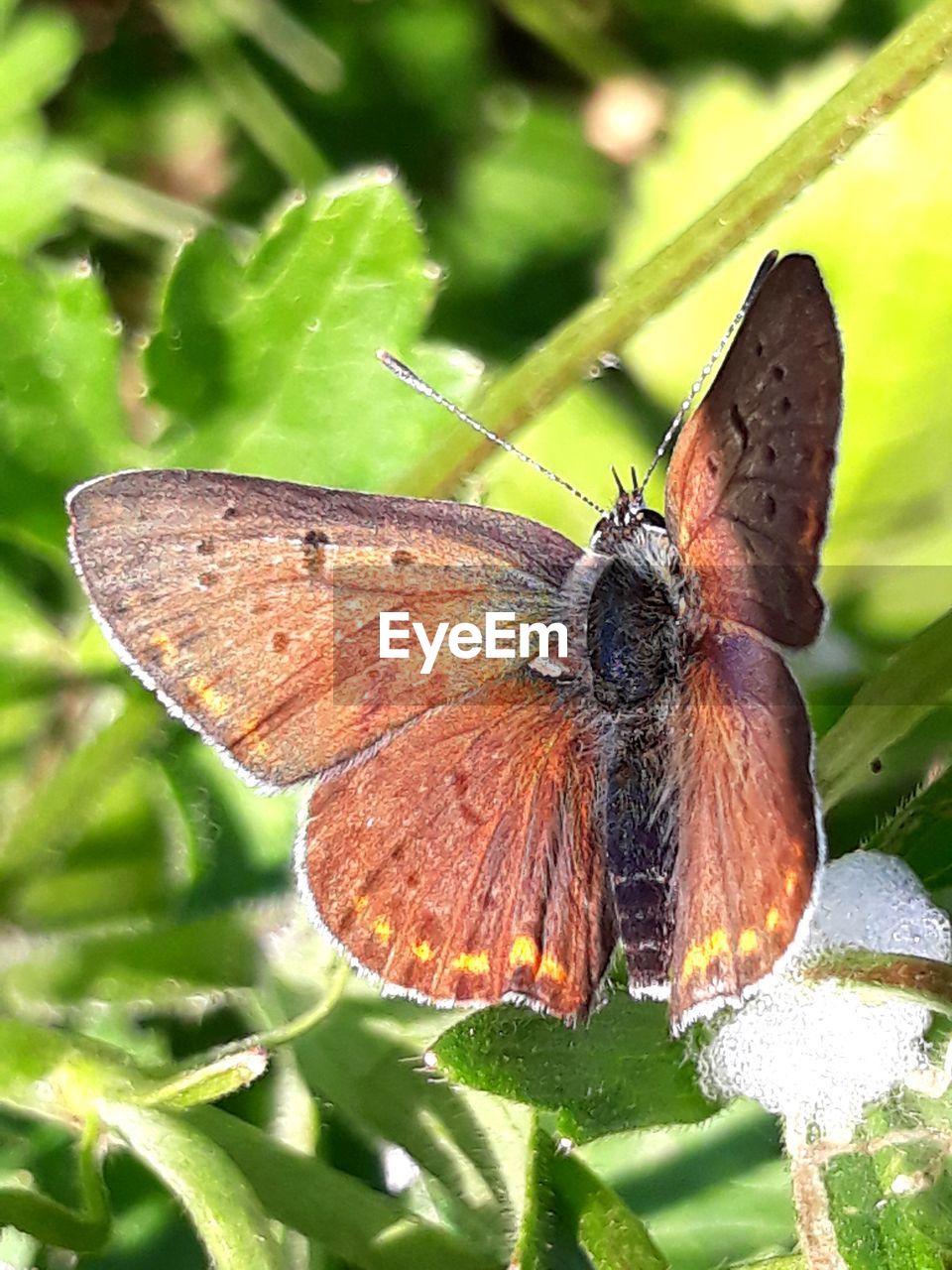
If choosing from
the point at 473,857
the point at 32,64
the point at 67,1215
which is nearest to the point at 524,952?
the point at 473,857

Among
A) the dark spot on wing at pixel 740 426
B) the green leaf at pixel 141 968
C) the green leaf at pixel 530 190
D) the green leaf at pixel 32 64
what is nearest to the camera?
the dark spot on wing at pixel 740 426

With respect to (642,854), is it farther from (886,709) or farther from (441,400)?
(441,400)

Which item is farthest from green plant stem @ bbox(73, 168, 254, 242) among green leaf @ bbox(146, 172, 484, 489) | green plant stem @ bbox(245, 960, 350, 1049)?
green plant stem @ bbox(245, 960, 350, 1049)

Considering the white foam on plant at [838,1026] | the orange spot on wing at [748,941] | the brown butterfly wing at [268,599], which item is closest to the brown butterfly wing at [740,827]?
the orange spot on wing at [748,941]

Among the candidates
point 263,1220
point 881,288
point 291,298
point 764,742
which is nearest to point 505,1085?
point 263,1220

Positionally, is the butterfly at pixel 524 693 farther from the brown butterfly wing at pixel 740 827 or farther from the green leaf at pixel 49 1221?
the green leaf at pixel 49 1221

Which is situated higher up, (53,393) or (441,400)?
(441,400)

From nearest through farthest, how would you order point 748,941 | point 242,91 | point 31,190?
point 748,941, point 31,190, point 242,91

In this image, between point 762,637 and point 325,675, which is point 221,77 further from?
point 762,637
